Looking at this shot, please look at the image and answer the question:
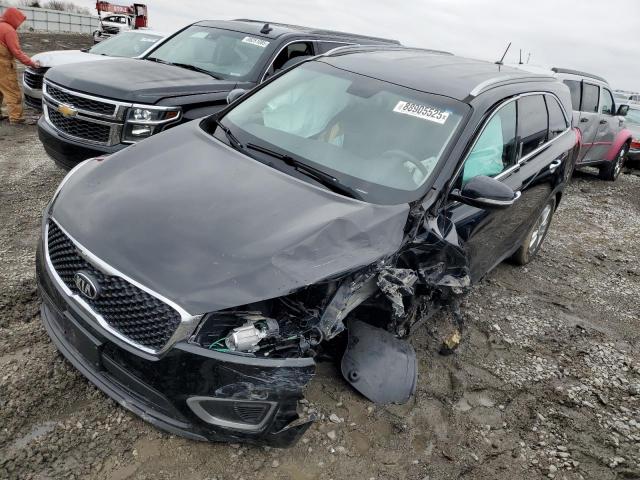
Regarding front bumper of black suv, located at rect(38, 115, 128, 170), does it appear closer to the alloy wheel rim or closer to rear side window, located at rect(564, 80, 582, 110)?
the alloy wheel rim

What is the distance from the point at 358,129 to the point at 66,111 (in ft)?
10.3

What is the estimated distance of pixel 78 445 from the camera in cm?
234

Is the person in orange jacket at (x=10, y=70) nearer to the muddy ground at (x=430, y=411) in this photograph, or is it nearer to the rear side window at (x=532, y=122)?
the muddy ground at (x=430, y=411)

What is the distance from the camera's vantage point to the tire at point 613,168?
9.65 metres

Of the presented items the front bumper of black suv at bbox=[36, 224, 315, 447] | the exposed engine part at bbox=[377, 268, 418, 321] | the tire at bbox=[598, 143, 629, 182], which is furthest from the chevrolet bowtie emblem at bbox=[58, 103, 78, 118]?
the tire at bbox=[598, 143, 629, 182]

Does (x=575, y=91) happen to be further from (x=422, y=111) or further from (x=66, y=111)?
(x=66, y=111)

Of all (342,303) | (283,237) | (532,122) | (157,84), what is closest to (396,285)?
(342,303)

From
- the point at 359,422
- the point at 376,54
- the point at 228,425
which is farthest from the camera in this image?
the point at 376,54

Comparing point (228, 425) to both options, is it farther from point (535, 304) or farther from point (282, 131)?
point (535, 304)

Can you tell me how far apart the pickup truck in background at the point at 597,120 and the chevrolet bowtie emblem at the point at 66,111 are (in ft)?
20.6

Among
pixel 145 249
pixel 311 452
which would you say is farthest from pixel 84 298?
pixel 311 452

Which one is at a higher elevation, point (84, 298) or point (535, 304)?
point (84, 298)

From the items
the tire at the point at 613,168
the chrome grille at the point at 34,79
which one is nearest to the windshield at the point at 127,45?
the chrome grille at the point at 34,79

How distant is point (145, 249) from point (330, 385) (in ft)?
4.36
